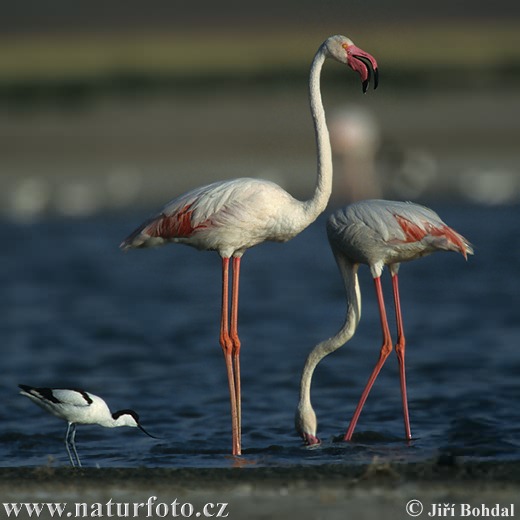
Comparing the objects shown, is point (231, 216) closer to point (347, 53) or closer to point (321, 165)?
point (321, 165)

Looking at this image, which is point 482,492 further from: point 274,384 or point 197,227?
point 274,384

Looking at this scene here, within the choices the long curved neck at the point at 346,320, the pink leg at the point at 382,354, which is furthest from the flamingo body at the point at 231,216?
the pink leg at the point at 382,354

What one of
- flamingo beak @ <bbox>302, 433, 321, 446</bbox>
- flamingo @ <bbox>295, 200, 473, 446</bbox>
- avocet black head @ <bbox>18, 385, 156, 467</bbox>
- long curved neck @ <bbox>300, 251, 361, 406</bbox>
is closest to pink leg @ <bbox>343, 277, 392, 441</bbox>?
flamingo @ <bbox>295, 200, 473, 446</bbox>

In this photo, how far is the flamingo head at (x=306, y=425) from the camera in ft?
22.7

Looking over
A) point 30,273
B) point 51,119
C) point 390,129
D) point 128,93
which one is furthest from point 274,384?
point 128,93

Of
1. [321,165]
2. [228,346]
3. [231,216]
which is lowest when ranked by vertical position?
[228,346]

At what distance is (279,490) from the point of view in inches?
203

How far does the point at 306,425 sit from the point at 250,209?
119 centimetres

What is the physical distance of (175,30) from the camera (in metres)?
37.2

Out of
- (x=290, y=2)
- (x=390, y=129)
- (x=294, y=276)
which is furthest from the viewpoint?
(x=290, y=2)

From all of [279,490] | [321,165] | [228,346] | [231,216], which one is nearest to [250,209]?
[231,216]

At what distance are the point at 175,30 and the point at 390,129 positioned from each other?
15.1 meters

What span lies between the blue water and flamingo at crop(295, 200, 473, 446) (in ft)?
0.88

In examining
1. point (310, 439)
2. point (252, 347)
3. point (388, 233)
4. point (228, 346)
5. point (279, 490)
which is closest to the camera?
point (279, 490)
